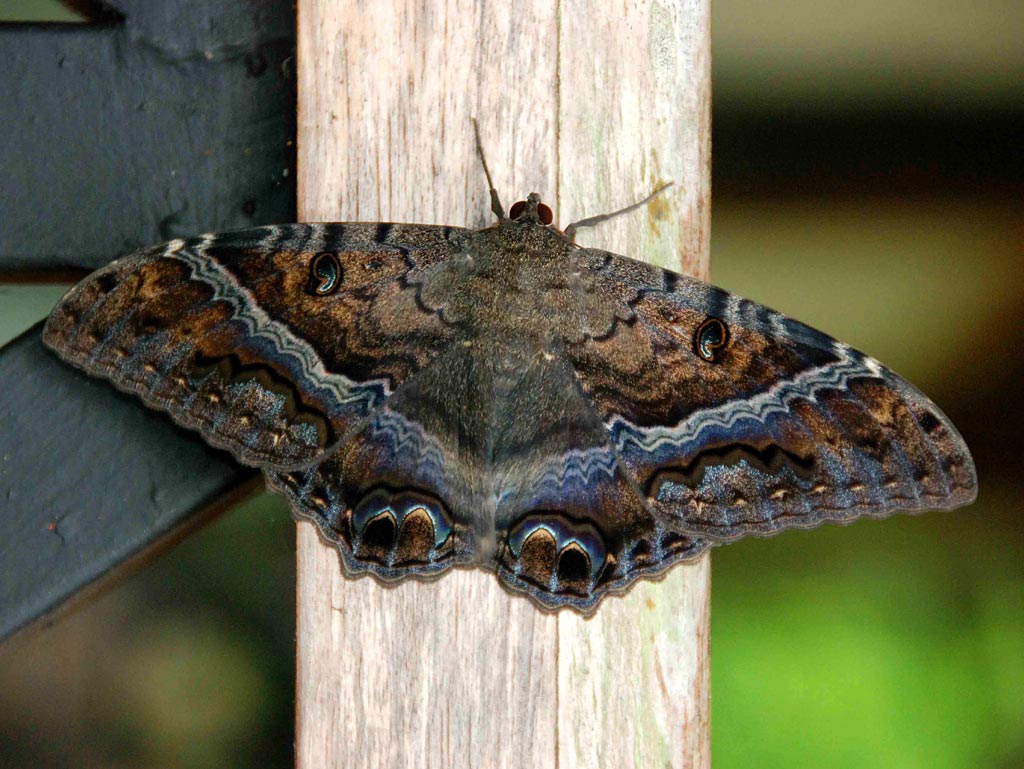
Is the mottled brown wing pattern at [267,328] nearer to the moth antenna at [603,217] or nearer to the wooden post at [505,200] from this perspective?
the wooden post at [505,200]

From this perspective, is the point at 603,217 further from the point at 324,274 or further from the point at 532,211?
the point at 324,274

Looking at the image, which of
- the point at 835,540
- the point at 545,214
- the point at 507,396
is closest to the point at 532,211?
the point at 545,214

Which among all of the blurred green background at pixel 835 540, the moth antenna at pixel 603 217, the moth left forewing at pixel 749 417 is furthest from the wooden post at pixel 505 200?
the blurred green background at pixel 835 540

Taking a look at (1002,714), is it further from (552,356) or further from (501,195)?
(501,195)

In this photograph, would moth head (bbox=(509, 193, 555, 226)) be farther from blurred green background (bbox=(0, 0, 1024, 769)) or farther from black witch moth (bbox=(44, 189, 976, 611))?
blurred green background (bbox=(0, 0, 1024, 769))

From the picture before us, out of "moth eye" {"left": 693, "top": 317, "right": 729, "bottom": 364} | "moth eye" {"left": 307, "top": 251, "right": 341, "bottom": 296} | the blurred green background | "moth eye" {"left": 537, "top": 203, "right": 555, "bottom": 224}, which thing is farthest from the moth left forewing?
the blurred green background
